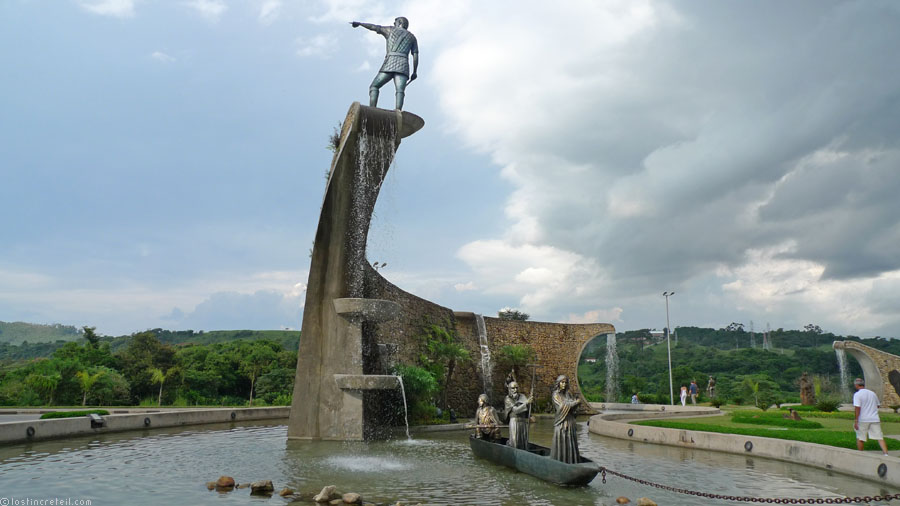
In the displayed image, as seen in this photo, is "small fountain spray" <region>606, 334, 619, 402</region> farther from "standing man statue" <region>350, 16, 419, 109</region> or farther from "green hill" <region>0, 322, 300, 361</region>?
"green hill" <region>0, 322, 300, 361</region>

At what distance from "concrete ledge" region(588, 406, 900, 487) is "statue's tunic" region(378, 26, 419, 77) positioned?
41.3ft

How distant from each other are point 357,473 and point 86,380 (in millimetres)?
20649

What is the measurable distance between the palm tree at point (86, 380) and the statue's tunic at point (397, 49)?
19840 mm

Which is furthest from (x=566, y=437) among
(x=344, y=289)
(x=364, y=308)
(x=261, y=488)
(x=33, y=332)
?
(x=33, y=332)

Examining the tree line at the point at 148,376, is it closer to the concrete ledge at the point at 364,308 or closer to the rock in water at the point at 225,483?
the concrete ledge at the point at 364,308

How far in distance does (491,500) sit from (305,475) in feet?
12.7

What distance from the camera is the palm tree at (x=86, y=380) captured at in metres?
25.6

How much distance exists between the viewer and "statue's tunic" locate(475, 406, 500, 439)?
505 inches

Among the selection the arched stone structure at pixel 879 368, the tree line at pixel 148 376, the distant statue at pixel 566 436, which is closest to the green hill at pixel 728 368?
the arched stone structure at pixel 879 368

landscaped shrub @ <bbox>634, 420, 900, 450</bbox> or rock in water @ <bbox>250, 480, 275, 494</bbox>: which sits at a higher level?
landscaped shrub @ <bbox>634, 420, 900, 450</bbox>

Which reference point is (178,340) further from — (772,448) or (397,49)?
(772,448)

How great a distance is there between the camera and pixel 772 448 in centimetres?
1302

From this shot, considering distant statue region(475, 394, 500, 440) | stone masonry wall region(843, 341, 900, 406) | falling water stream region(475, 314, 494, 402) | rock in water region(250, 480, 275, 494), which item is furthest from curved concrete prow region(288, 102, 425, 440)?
stone masonry wall region(843, 341, 900, 406)

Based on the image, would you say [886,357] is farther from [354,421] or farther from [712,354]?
[354,421]
